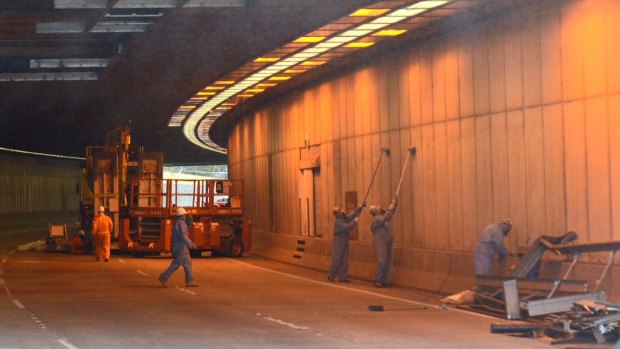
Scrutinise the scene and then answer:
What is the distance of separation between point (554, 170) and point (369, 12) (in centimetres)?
474

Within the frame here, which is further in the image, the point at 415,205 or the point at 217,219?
the point at 217,219

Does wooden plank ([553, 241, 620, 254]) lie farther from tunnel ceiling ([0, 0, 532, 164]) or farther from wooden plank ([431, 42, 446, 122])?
wooden plank ([431, 42, 446, 122])

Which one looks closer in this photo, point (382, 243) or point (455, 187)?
point (455, 187)

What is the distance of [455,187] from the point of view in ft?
74.9

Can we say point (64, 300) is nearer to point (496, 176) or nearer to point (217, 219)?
point (496, 176)

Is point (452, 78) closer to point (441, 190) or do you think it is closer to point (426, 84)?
point (426, 84)

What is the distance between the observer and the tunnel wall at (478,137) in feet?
57.1

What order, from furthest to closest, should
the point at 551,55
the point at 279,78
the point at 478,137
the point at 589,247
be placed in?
the point at 279,78 → the point at 478,137 → the point at 551,55 → the point at 589,247

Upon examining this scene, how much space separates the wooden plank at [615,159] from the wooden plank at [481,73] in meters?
4.38

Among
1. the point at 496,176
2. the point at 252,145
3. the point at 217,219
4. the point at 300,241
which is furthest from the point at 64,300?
the point at 252,145

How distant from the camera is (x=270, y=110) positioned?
4053cm

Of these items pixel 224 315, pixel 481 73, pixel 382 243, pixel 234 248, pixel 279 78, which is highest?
pixel 279 78

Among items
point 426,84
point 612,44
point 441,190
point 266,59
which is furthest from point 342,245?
point 612,44

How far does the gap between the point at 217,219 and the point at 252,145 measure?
784 cm
